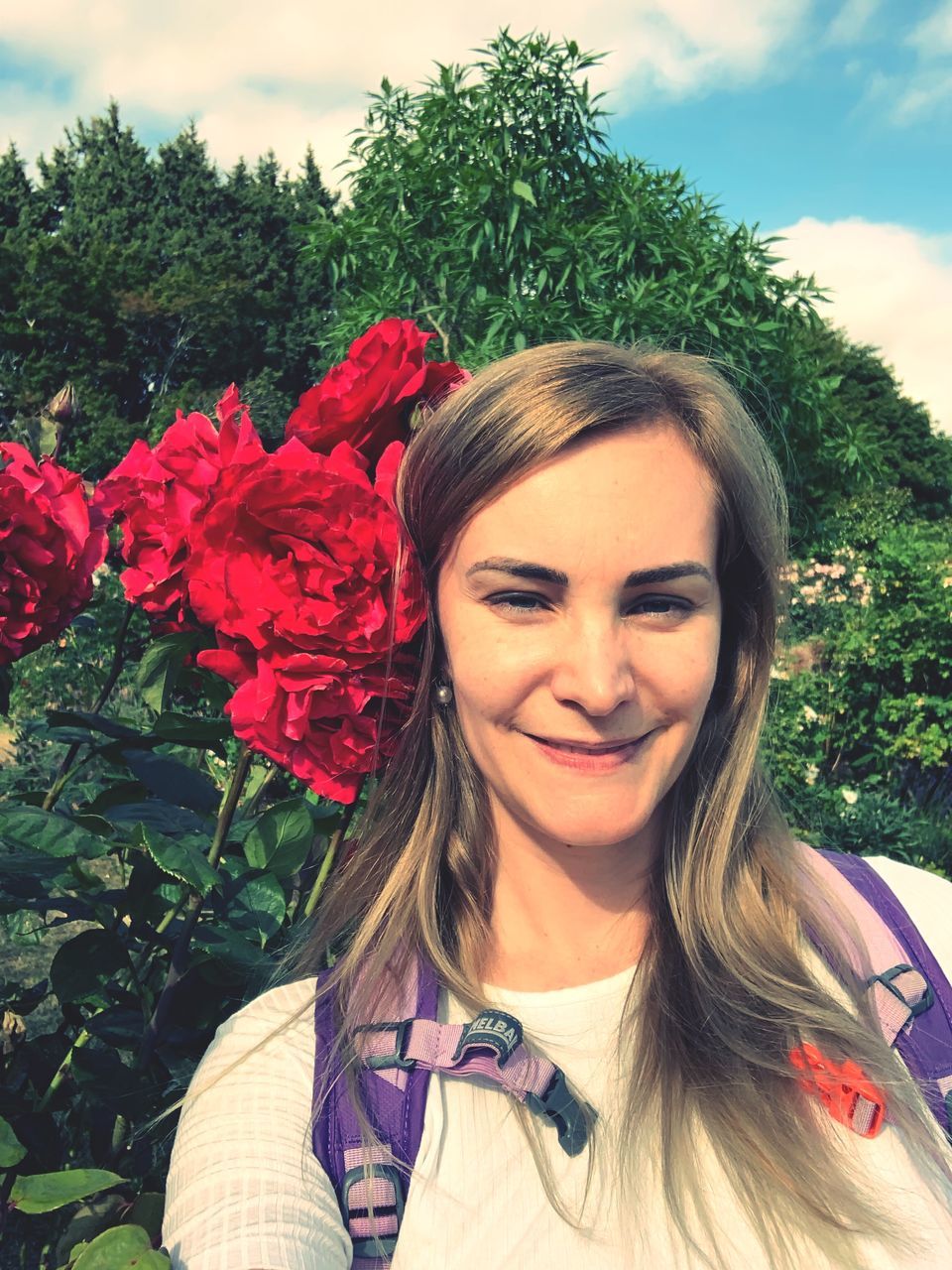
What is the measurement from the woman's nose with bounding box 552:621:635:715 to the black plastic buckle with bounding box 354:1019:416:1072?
17.9 inches

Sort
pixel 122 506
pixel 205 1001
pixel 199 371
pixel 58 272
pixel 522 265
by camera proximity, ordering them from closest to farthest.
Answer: pixel 122 506 < pixel 205 1001 < pixel 522 265 < pixel 58 272 < pixel 199 371

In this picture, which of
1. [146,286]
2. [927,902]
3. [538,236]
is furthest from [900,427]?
[927,902]

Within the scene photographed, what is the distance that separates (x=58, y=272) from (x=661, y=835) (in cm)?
2054

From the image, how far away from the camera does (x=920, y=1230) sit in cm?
122

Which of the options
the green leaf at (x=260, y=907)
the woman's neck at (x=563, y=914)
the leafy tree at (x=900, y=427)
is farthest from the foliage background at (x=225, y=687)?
the leafy tree at (x=900, y=427)

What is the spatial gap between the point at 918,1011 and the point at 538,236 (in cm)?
591

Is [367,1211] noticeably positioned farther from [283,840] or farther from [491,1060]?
[283,840]

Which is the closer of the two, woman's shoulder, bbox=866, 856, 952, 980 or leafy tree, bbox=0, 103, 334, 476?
woman's shoulder, bbox=866, 856, 952, 980

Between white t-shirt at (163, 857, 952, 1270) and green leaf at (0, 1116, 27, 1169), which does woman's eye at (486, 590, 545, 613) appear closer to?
white t-shirt at (163, 857, 952, 1270)

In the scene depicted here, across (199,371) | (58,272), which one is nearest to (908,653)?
(58,272)

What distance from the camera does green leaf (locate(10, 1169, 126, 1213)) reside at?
899 millimetres

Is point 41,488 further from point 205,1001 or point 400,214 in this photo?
point 400,214

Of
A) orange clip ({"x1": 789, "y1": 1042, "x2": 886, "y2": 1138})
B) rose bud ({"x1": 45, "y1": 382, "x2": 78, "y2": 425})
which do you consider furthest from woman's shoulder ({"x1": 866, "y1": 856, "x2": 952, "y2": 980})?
rose bud ({"x1": 45, "y1": 382, "x2": 78, "y2": 425})

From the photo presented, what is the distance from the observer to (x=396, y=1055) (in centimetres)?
124
